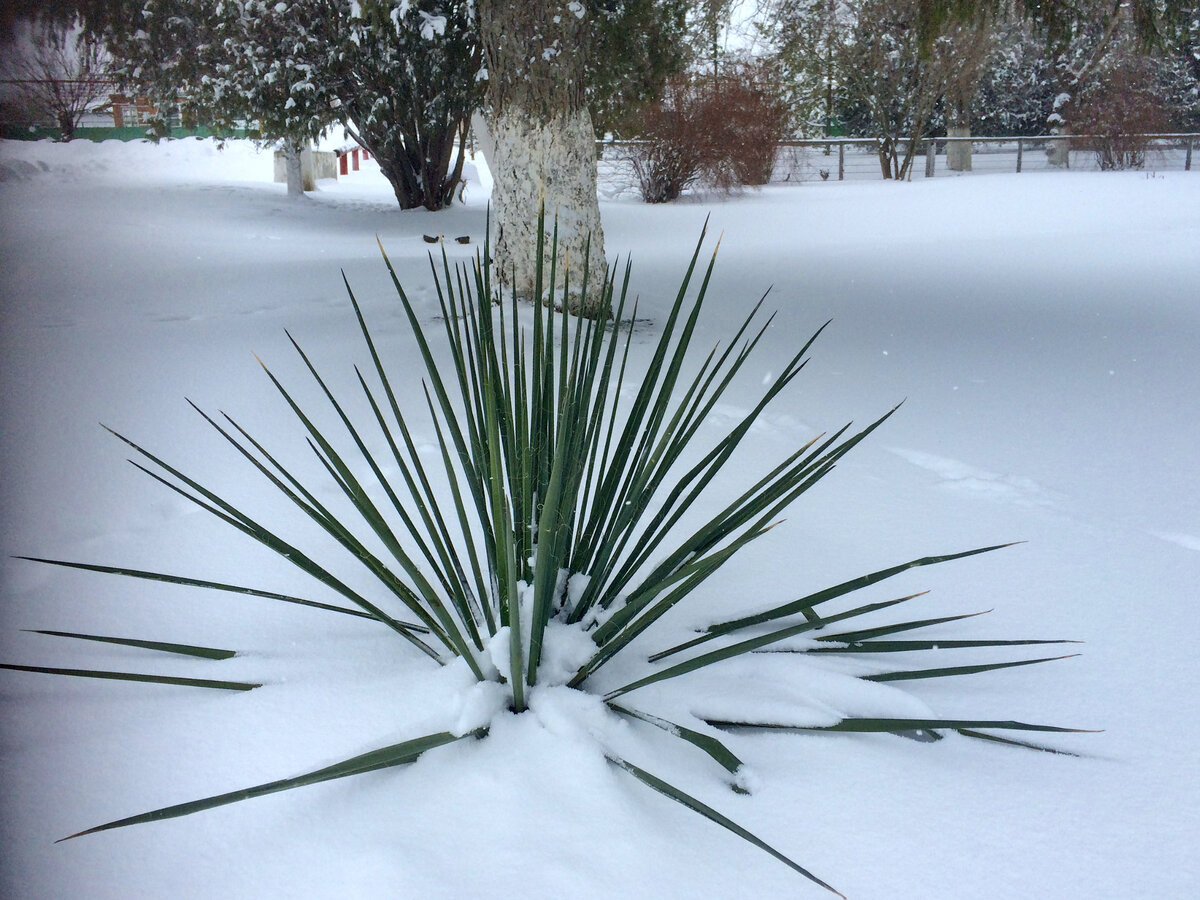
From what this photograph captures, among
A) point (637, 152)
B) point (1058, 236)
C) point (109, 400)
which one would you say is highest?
point (637, 152)

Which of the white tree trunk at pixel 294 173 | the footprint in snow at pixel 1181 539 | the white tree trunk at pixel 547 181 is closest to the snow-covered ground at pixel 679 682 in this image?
the footprint in snow at pixel 1181 539

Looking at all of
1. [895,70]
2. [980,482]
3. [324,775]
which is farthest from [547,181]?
[895,70]

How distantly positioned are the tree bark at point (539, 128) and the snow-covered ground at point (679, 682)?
801mm

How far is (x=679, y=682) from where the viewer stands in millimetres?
1550

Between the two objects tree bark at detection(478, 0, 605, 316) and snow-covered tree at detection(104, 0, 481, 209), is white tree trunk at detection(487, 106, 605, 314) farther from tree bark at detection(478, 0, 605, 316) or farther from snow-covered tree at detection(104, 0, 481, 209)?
snow-covered tree at detection(104, 0, 481, 209)

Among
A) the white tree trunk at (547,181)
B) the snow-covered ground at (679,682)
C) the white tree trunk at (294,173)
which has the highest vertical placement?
the white tree trunk at (294,173)

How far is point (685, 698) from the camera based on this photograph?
149cm

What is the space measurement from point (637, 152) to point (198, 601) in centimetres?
1254

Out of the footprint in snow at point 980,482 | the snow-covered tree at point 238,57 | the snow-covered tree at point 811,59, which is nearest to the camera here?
the footprint in snow at point 980,482

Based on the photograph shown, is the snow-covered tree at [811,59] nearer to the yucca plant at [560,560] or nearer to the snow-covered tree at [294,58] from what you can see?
the snow-covered tree at [294,58]

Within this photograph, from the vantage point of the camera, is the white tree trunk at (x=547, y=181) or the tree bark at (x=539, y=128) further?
the white tree trunk at (x=547, y=181)

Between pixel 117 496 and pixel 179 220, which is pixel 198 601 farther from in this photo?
pixel 179 220

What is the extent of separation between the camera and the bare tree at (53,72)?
646 mm

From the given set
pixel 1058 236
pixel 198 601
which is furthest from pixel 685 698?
pixel 1058 236
